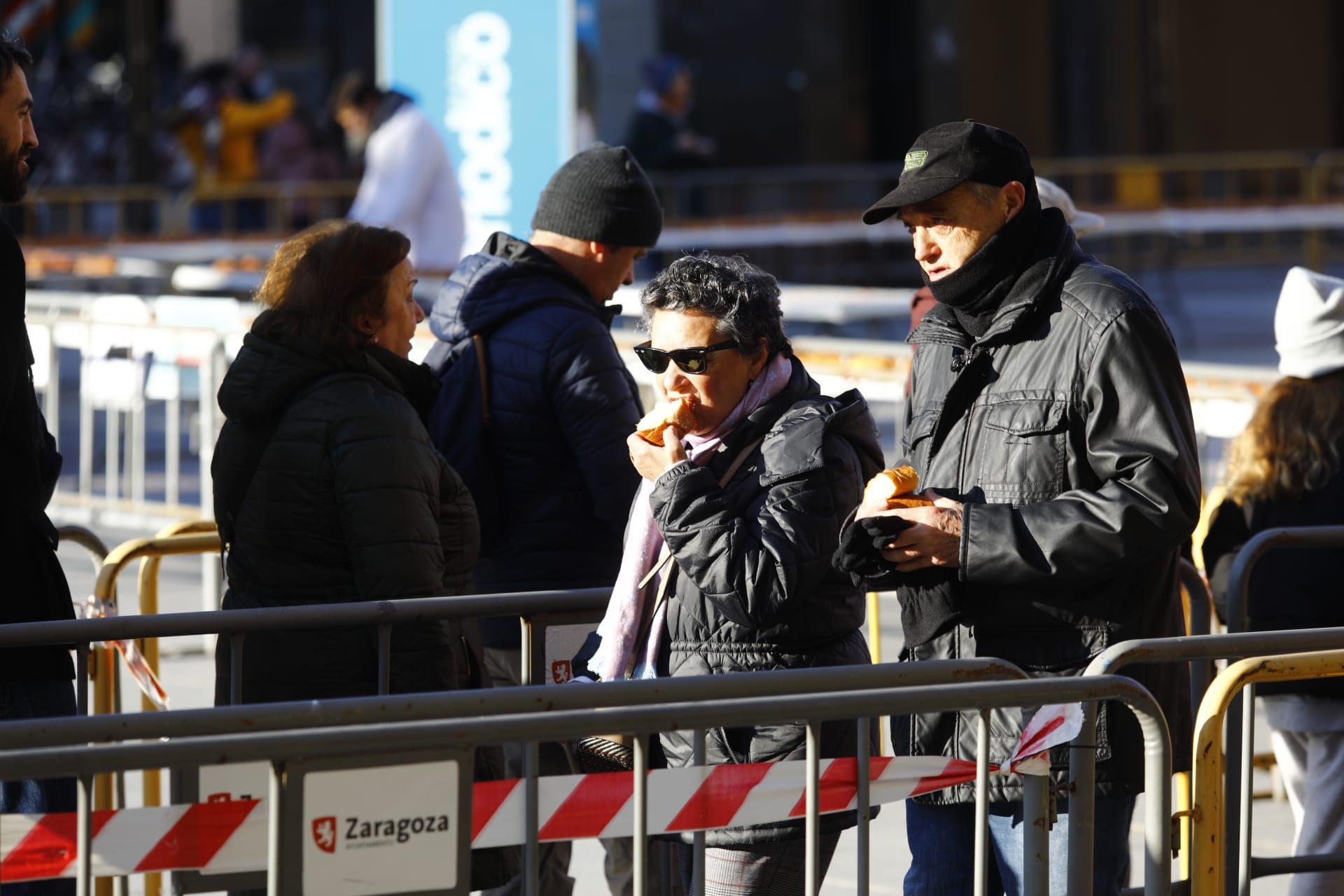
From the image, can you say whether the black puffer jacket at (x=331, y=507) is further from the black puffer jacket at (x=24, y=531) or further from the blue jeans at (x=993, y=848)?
the blue jeans at (x=993, y=848)

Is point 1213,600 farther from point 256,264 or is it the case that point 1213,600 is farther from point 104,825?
point 256,264

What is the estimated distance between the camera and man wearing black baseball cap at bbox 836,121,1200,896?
11.0 ft

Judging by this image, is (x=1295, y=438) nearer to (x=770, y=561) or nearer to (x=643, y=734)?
(x=770, y=561)

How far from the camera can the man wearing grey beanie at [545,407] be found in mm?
4516

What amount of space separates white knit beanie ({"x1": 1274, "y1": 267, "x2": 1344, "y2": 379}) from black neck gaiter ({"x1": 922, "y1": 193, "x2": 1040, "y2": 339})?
1565mm

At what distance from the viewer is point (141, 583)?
5.85 m

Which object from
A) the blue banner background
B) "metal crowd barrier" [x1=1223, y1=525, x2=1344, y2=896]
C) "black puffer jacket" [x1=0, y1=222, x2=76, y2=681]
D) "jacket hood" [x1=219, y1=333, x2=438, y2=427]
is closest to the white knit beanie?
"metal crowd barrier" [x1=1223, y1=525, x2=1344, y2=896]

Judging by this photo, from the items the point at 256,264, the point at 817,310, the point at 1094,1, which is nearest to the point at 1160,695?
the point at 817,310

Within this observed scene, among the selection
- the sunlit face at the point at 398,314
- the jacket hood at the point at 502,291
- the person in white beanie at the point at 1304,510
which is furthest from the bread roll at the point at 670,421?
the person in white beanie at the point at 1304,510

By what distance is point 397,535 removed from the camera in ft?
12.8

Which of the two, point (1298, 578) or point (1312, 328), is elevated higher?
point (1312, 328)

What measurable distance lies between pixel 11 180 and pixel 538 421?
1311 mm

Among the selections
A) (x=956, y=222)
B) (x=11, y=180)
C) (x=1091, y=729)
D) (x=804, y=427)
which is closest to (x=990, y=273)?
(x=956, y=222)

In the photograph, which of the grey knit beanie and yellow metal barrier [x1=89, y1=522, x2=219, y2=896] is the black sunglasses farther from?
yellow metal barrier [x1=89, y1=522, x2=219, y2=896]
